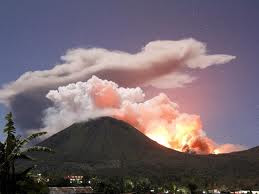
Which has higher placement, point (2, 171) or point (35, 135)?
point (35, 135)

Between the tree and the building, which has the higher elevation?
the building

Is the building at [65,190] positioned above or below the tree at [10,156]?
above

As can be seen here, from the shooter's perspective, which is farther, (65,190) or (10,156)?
(65,190)

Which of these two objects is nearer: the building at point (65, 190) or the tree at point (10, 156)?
the tree at point (10, 156)

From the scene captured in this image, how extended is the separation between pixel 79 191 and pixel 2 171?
13674cm

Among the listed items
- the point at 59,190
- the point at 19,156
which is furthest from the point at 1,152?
the point at 59,190

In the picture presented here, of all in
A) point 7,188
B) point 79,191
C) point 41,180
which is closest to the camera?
point 7,188

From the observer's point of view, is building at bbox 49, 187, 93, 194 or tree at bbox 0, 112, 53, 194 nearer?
tree at bbox 0, 112, 53, 194

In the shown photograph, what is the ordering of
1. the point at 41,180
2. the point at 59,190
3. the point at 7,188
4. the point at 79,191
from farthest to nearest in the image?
the point at 79,191 < the point at 59,190 < the point at 41,180 < the point at 7,188

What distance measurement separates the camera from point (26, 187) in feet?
110

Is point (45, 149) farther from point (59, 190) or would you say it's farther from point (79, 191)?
point (79, 191)

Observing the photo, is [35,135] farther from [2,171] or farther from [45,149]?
[2,171]

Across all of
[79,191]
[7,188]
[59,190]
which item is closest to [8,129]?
[7,188]

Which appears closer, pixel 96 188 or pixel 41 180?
pixel 41 180
